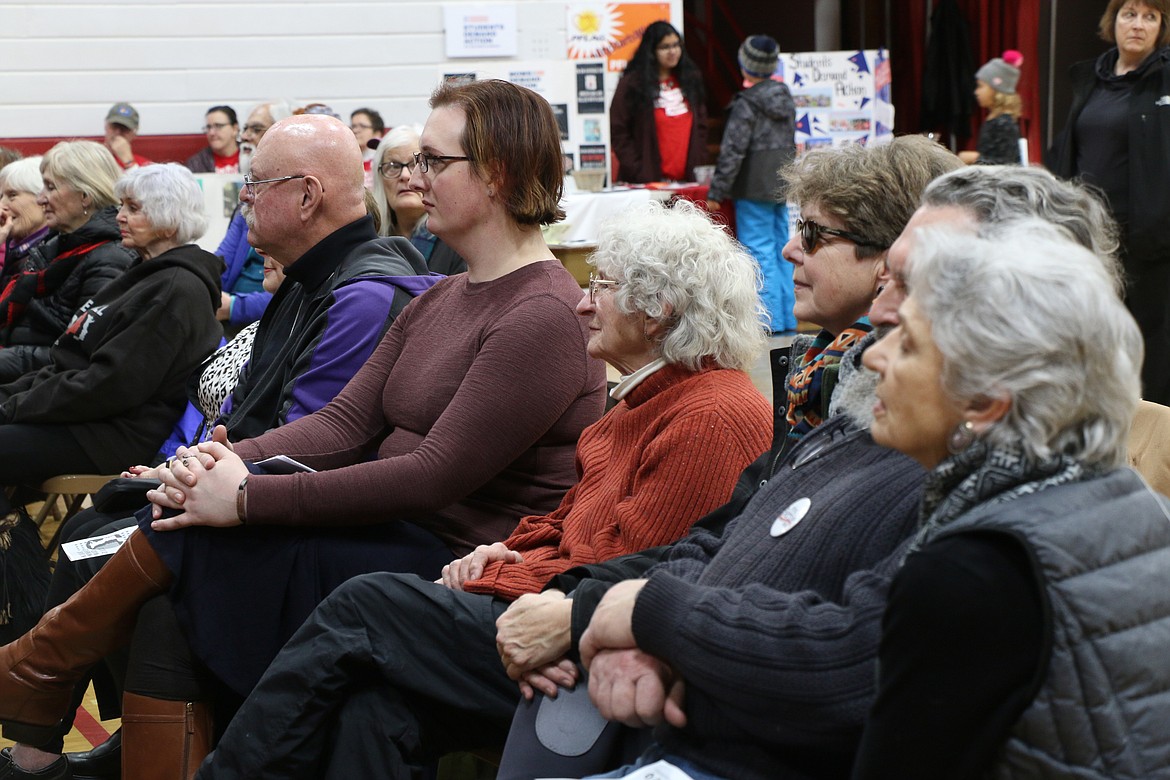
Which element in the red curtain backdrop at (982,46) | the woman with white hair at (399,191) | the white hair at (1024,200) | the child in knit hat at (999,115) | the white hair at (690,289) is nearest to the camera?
the white hair at (1024,200)

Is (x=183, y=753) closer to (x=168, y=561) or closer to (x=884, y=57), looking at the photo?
(x=168, y=561)

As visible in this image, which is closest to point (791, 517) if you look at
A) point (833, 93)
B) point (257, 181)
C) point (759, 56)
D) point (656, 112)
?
point (257, 181)

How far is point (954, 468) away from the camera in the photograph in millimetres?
1134

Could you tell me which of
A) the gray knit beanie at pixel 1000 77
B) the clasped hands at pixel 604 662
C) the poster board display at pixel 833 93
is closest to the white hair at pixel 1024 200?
the clasped hands at pixel 604 662

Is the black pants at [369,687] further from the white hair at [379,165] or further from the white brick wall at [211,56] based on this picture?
the white brick wall at [211,56]

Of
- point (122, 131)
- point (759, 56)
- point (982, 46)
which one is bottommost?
point (122, 131)

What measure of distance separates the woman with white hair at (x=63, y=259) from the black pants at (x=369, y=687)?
2711mm

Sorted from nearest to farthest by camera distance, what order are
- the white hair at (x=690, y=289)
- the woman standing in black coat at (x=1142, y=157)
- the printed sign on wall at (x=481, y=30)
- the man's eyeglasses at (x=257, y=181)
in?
the white hair at (x=690, y=289) < the man's eyeglasses at (x=257, y=181) < the woman standing in black coat at (x=1142, y=157) < the printed sign on wall at (x=481, y=30)

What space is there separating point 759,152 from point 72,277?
15.1 ft

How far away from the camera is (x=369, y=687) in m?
1.84

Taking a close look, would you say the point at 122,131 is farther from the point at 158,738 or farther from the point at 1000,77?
the point at 158,738

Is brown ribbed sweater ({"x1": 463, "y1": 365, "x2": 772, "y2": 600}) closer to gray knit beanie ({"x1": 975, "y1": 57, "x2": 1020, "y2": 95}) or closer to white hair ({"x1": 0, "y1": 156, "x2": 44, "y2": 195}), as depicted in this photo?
white hair ({"x1": 0, "y1": 156, "x2": 44, "y2": 195})

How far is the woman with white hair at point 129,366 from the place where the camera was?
3.46 meters

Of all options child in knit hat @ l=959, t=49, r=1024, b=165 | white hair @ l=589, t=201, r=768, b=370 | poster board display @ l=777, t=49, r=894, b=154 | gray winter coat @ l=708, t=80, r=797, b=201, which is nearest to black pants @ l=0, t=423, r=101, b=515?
white hair @ l=589, t=201, r=768, b=370
